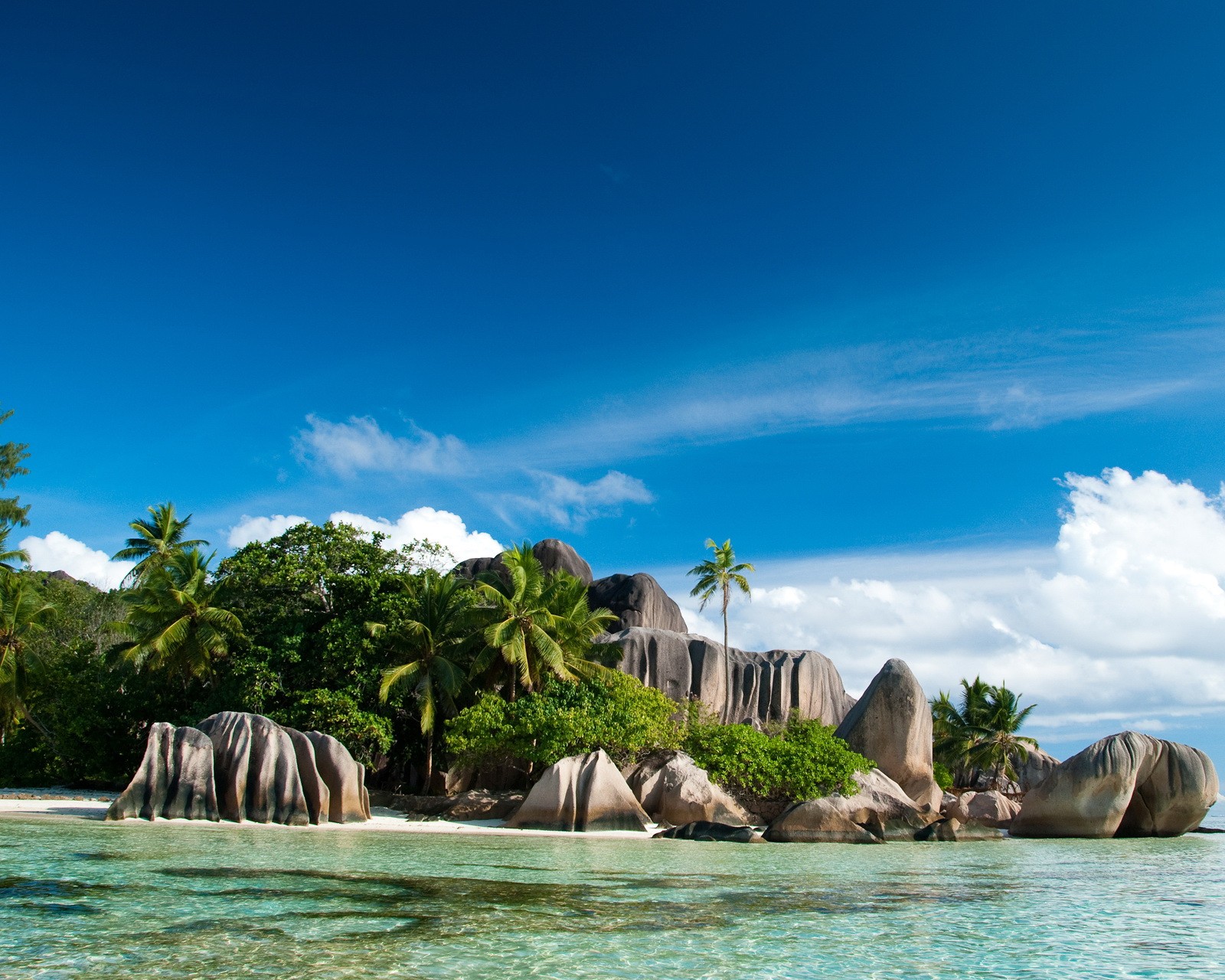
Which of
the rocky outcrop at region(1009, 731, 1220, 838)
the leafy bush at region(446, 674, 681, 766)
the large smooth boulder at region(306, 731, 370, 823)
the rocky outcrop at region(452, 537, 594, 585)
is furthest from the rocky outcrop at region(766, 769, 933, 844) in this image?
the rocky outcrop at region(452, 537, 594, 585)

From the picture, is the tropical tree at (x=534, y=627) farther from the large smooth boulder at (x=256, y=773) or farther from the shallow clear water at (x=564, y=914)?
the shallow clear water at (x=564, y=914)

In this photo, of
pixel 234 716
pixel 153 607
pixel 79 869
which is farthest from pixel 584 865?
pixel 153 607

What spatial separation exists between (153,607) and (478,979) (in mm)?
21991

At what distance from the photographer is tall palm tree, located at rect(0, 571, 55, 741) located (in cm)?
2570

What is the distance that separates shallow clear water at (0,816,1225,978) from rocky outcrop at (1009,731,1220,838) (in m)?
9.53

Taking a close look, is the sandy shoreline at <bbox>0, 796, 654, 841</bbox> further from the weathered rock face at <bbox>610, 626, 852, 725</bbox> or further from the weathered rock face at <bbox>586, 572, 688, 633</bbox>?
the weathered rock face at <bbox>586, 572, 688, 633</bbox>

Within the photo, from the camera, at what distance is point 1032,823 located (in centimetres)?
2261

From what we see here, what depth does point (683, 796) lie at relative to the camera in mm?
20469

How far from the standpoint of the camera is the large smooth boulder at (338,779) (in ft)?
60.8

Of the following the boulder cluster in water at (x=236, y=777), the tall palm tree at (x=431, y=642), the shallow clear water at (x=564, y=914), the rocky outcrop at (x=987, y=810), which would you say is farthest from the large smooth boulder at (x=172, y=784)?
the rocky outcrop at (x=987, y=810)

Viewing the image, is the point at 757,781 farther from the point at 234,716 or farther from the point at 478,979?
the point at 478,979

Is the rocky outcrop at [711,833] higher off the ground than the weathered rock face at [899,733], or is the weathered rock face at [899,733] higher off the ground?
the weathered rock face at [899,733]

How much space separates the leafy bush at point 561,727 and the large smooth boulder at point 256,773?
4967mm

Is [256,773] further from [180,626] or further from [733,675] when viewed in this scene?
[733,675]
